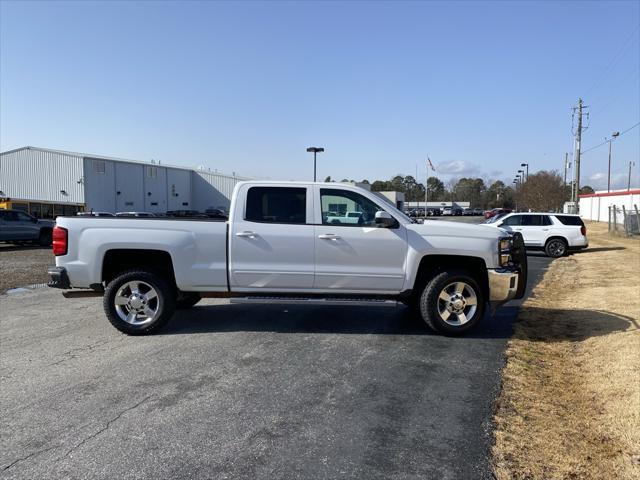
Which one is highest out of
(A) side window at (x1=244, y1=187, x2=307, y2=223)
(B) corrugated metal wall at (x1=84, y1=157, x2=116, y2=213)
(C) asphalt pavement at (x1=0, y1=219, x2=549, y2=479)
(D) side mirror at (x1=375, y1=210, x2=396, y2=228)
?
(B) corrugated metal wall at (x1=84, y1=157, x2=116, y2=213)

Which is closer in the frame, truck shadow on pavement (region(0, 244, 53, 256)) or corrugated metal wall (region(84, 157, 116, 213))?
truck shadow on pavement (region(0, 244, 53, 256))

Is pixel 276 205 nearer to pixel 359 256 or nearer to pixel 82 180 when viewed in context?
pixel 359 256

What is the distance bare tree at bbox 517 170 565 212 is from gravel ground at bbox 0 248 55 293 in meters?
54.4

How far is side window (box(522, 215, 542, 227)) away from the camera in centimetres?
1950

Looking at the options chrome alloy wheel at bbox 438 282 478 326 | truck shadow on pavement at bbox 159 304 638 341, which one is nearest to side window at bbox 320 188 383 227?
chrome alloy wheel at bbox 438 282 478 326

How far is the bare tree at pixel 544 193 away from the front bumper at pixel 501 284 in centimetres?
5781

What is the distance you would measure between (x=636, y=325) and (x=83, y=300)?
9019 mm

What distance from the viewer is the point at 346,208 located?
21.9 feet

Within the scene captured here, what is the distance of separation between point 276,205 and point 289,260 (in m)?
0.77

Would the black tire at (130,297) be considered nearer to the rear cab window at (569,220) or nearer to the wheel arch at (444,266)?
the wheel arch at (444,266)

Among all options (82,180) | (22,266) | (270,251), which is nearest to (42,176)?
(82,180)

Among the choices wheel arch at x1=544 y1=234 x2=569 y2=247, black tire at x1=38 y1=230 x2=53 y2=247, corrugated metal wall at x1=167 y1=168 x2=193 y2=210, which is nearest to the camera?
wheel arch at x1=544 y1=234 x2=569 y2=247

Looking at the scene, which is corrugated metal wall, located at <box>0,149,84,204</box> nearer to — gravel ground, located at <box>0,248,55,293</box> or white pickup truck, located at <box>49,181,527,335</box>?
gravel ground, located at <box>0,248,55,293</box>

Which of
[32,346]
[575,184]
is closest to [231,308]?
A: [32,346]
